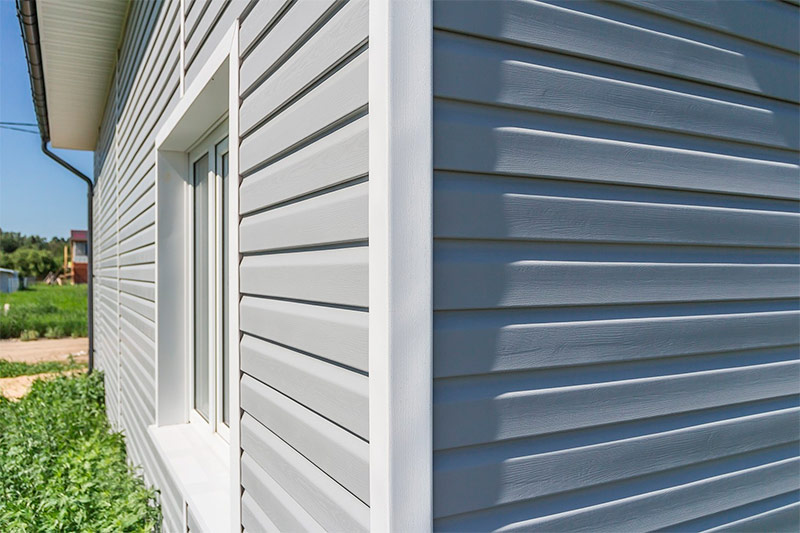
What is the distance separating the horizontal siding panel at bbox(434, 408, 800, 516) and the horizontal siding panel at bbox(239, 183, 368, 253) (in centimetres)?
51

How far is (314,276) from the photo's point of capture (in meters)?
1.45

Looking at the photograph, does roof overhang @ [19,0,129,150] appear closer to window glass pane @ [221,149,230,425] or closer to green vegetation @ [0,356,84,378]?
window glass pane @ [221,149,230,425]

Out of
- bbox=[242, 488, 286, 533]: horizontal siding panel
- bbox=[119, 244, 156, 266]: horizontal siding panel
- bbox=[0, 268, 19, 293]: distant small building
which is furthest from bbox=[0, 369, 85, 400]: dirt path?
bbox=[0, 268, 19, 293]: distant small building

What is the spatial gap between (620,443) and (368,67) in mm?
1055

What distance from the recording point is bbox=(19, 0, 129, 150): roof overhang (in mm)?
5031

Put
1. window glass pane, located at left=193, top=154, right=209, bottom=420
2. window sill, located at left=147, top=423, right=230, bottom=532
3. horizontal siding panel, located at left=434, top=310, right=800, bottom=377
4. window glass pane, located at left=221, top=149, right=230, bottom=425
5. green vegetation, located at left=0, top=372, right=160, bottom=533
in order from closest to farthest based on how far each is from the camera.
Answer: horizontal siding panel, located at left=434, top=310, right=800, bottom=377
window sill, located at left=147, top=423, right=230, bottom=532
window glass pane, located at left=221, top=149, right=230, bottom=425
green vegetation, located at left=0, top=372, right=160, bottom=533
window glass pane, located at left=193, top=154, right=209, bottom=420

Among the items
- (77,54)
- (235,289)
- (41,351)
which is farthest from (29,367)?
(235,289)

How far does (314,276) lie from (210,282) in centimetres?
211

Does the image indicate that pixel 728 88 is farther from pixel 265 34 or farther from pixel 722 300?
pixel 265 34

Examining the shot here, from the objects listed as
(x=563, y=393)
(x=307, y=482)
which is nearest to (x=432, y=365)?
(x=563, y=393)

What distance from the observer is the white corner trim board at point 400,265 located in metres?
1.11

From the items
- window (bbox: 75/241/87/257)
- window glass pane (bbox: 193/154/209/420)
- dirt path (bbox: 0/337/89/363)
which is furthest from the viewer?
window (bbox: 75/241/87/257)

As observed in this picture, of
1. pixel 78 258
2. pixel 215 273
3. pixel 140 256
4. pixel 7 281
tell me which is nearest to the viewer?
pixel 215 273

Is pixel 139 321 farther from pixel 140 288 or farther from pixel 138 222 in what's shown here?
pixel 138 222
